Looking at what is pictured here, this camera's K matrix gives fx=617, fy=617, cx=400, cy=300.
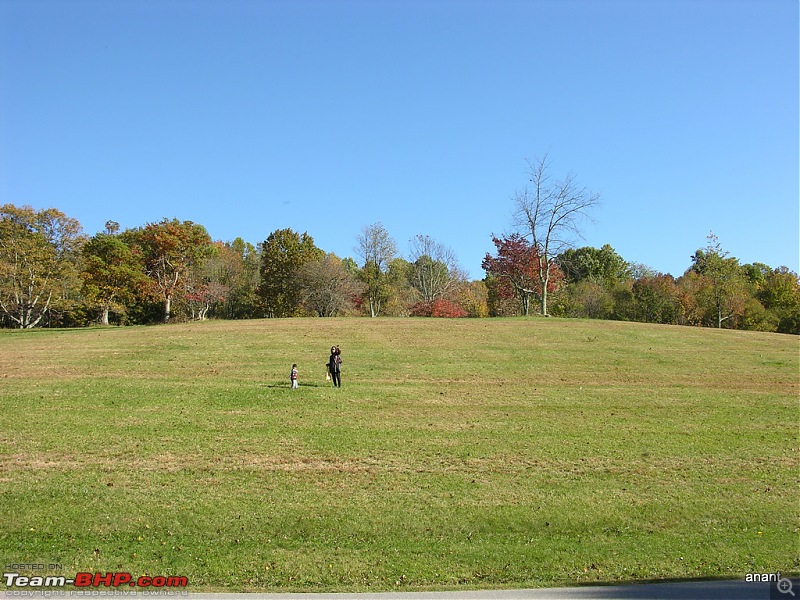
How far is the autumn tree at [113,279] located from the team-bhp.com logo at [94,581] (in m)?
50.6

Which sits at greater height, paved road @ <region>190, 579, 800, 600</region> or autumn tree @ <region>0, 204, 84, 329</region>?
autumn tree @ <region>0, 204, 84, 329</region>

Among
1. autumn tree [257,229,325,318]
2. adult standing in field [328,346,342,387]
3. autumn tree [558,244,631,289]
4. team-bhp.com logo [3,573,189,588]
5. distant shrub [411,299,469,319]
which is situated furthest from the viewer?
autumn tree [558,244,631,289]

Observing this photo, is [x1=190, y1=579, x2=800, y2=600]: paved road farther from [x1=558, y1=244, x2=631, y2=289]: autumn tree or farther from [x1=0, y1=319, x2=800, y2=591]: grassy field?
[x1=558, y1=244, x2=631, y2=289]: autumn tree

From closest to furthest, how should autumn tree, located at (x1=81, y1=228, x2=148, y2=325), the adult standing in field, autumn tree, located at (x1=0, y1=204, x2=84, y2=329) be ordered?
the adult standing in field → autumn tree, located at (x1=0, y1=204, x2=84, y2=329) → autumn tree, located at (x1=81, y1=228, x2=148, y2=325)

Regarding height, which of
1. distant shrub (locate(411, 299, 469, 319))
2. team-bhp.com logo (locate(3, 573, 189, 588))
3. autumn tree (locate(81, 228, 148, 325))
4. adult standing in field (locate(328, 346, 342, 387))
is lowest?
team-bhp.com logo (locate(3, 573, 189, 588))

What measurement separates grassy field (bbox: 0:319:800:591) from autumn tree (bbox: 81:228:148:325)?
103ft

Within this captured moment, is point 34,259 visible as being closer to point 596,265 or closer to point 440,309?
point 440,309

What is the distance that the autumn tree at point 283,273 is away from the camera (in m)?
64.1

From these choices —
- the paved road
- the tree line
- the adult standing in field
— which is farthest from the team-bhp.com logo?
the tree line

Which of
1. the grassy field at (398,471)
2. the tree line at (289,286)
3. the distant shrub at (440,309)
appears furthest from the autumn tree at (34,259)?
the distant shrub at (440,309)

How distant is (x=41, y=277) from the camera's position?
172 feet

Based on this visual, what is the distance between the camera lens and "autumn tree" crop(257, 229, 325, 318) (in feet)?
210

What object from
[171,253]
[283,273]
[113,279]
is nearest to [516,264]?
[283,273]

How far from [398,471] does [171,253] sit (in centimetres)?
4723
